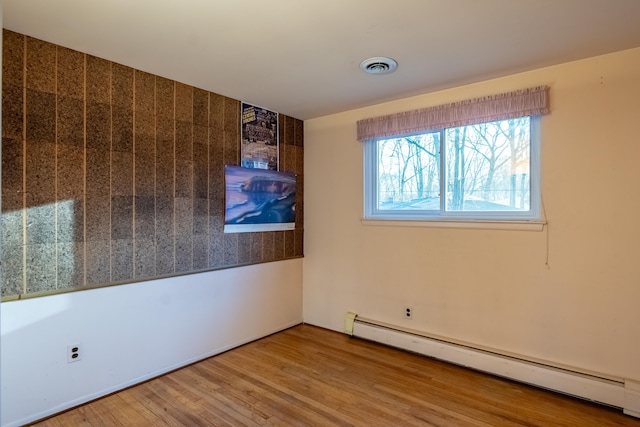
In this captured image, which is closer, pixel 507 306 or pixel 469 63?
pixel 469 63

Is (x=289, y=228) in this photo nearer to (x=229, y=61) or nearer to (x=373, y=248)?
(x=373, y=248)

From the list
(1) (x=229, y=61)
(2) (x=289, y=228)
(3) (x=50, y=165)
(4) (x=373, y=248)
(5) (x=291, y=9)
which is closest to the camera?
(5) (x=291, y=9)

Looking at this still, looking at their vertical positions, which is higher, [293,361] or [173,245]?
[173,245]

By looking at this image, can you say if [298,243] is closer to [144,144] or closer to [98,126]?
[144,144]

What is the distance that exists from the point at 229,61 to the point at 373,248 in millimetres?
2039

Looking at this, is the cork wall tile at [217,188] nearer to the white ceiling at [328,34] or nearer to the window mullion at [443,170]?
the white ceiling at [328,34]

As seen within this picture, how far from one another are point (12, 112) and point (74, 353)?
1.49 metres

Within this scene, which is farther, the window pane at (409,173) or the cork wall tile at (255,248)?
the cork wall tile at (255,248)

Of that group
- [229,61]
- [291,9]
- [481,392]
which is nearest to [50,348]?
[229,61]

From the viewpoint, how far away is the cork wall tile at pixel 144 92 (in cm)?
247

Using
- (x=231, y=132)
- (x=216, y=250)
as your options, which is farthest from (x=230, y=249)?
(x=231, y=132)

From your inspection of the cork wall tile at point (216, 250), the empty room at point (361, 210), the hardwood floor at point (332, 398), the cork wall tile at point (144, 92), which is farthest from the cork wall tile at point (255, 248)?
the cork wall tile at point (144, 92)

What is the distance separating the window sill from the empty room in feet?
0.05

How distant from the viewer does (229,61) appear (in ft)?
7.70
